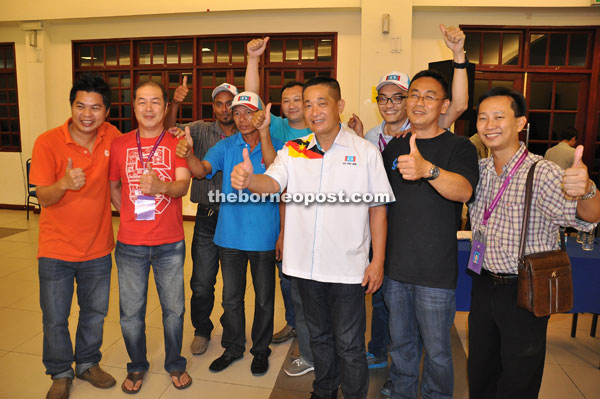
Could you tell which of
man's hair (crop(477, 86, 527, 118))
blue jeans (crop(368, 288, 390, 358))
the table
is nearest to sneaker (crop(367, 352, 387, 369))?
blue jeans (crop(368, 288, 390, 358))

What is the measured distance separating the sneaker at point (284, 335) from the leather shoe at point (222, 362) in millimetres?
406

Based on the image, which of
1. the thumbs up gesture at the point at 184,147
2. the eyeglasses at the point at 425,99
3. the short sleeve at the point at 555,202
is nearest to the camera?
the short sleeve at the point at 555,202

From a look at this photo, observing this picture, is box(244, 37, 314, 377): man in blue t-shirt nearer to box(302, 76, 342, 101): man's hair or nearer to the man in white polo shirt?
the man in white polo shirt

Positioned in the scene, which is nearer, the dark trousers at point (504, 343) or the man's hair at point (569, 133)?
the dark trousers at point (504, 343)

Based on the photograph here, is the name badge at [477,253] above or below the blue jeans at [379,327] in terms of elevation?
above

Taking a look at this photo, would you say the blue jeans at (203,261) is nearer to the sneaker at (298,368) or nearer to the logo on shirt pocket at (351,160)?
the sneaker at (298,368)

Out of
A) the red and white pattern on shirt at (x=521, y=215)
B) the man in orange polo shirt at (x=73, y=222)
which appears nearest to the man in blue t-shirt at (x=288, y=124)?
the man in orange polo shirt at (x=73, y=222)

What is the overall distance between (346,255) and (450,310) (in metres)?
0.55

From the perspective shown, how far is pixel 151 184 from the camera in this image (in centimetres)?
217

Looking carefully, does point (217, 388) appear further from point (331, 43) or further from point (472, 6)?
point (472, 6)

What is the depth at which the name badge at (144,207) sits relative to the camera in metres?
2.29

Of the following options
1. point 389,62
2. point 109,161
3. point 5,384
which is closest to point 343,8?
point 389,62

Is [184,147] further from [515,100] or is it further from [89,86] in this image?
[515,100]

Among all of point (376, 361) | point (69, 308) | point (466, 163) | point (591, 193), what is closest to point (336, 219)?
point (466, 163)
